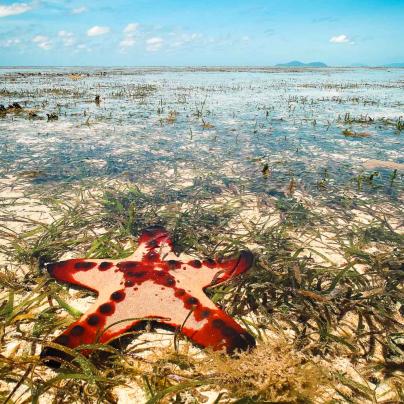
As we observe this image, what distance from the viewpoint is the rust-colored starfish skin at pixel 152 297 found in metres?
2.22

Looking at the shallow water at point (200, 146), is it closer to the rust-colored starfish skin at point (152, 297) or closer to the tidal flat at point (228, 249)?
the tidal flat at point (228, 249)

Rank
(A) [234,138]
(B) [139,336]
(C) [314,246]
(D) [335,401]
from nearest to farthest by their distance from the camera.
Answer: (D) [335,401] → (B) [139,336] → (C) [314,246] → (A) [234,138]

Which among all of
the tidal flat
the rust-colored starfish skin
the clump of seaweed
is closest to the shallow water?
the tidal flat

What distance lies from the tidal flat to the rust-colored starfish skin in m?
0.13

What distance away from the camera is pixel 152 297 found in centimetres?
254

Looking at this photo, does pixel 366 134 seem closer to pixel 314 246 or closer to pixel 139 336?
pixel 314 246

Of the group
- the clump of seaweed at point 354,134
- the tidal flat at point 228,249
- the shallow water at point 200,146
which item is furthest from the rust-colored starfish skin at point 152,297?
the clump of seaweed at point 354,134

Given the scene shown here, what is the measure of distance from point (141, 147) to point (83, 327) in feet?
21.8

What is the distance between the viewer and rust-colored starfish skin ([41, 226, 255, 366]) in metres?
2.22

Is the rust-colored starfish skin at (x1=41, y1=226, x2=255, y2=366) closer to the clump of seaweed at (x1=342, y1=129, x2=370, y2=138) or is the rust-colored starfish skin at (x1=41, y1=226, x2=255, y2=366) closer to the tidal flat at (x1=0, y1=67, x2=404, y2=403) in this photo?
the tidal flat at (x1=0, y1=67, x2=404, y2=403)

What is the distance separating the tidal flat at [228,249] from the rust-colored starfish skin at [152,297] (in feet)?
0.42

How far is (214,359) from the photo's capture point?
2.12 m

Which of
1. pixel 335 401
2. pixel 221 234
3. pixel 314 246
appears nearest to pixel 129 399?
pixel 335 401

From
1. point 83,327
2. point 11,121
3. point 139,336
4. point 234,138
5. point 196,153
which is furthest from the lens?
point 11,121
